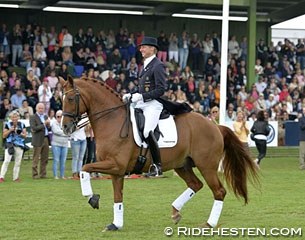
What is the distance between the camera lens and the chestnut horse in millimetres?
10898

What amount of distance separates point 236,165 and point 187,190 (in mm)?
918

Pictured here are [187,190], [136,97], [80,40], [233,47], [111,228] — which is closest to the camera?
[111,228]

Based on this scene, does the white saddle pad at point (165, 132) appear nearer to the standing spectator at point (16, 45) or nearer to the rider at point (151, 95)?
the rider at point (151, 95)

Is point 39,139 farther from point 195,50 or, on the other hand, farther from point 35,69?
point 195,50

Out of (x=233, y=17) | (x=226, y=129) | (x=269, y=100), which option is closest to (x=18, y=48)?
(x=269, y=100)

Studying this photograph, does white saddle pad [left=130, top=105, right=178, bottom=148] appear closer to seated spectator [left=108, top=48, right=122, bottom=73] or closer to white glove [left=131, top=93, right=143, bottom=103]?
white glove [left=131, top=93, right=143, bottom=103]

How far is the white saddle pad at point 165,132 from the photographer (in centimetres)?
1116

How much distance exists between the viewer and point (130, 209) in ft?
44.4

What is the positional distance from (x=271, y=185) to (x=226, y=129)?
21.1ft

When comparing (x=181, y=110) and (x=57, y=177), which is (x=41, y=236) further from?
(x=57, y=177)

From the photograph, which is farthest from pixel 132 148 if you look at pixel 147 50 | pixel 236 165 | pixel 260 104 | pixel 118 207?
pixel 260 104

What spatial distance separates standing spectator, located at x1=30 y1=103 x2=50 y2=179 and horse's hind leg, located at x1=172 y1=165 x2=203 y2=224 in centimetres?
914

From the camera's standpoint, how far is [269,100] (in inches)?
1268

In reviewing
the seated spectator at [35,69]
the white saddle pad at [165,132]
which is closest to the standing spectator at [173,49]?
the seated spectator at [35,69]
